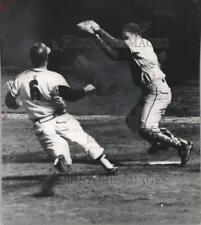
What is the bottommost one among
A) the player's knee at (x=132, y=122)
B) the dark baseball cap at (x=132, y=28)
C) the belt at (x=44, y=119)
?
the player's knee at (x=132, y=122)

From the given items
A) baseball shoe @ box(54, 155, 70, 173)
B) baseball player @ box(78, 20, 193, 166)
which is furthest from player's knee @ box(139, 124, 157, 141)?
baseball shoe @ box(54, 155, 70, 173)

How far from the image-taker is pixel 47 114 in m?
2.88

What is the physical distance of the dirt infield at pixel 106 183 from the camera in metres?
2.84

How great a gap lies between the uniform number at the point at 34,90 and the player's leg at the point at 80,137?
6.3 inches

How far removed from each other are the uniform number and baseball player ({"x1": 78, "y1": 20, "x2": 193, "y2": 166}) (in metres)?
0.41

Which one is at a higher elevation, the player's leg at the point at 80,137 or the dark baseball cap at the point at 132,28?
the dark baseball cap at the point at 132,28

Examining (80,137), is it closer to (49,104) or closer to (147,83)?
(49,104)

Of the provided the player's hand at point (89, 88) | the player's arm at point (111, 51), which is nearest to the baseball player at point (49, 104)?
the player's hand at point (89, 88)

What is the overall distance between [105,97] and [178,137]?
44 cm

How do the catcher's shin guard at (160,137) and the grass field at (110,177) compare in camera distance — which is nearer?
the grass field at (110,177)

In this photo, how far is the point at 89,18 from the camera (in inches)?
114

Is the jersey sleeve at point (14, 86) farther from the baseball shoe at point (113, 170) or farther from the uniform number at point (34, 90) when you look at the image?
the baseball shoe at point (113, 170)

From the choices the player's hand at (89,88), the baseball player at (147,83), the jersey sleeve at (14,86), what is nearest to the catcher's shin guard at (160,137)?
the baseball player at (147,83)

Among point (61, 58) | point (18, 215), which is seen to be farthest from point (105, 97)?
point (18, 215)
